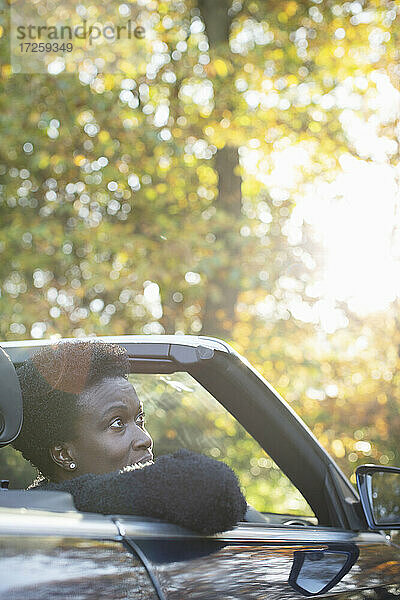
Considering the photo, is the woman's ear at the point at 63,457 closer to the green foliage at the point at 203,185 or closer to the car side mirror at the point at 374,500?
the car side mirror at the point at 374,500

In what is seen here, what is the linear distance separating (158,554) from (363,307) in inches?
419

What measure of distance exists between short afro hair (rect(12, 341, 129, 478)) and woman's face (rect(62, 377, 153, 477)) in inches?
0.9

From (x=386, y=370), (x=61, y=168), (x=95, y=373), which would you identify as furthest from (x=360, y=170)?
(x=95, y=373)

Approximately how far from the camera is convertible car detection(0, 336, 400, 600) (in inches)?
47.5

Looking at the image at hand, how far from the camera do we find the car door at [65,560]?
3.66 ft

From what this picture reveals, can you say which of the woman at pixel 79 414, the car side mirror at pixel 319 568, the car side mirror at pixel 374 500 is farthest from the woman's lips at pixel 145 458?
the car side mirror at pixel 374 500

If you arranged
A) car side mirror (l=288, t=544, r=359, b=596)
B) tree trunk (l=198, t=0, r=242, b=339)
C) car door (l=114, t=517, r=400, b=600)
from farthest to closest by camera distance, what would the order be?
tree trunk (l=198, t=0, r=242, b=339) → car side mirror (l=288, t=544, r=359, b=596) → car door (l=114, t=517, r=400, b=600)

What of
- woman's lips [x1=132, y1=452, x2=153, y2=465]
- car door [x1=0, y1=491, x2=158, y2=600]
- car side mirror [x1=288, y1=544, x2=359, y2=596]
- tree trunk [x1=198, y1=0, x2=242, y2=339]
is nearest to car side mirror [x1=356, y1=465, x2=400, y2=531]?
car side mirror [x1=288, y1=544, x2=359, y2=596]

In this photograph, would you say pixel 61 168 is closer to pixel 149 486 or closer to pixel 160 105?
pixel 160 105

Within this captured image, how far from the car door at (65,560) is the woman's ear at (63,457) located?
73cm

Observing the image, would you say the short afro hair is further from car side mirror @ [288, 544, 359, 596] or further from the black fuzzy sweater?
car side mirror @ [288, 544, 359, 596]

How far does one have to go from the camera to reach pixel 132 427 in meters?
2.14

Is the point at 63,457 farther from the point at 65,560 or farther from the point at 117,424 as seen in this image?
the point at 65,560

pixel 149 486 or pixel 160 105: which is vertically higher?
pixel 160 105
